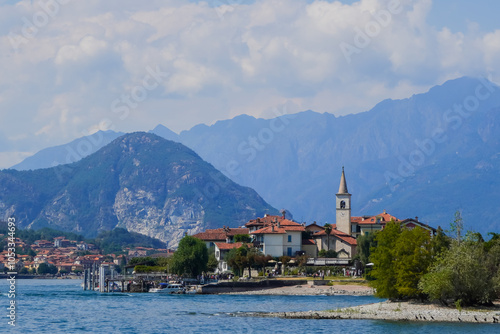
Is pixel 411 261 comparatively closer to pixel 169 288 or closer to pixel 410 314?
pixel 410 314

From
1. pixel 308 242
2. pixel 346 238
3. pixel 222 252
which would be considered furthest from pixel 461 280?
pixel 222 252

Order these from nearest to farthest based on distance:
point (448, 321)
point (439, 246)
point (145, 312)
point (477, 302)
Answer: point (448, 321), point (477, 302), point (439, 246), point (145, 312)

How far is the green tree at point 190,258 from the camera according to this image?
104812mm

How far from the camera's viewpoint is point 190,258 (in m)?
104

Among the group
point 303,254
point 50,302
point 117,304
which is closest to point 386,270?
point 117,304

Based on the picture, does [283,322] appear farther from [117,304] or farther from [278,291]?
[278,291]

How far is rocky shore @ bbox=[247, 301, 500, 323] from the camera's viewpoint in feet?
173

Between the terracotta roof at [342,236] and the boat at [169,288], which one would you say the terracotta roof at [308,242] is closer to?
the terracotta roof at [342,236]

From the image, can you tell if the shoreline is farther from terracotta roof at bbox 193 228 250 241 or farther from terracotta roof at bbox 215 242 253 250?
terracotta roof at bbox 193 228 250 241

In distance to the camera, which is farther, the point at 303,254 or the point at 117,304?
the point at 303,254

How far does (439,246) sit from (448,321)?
10679 mm

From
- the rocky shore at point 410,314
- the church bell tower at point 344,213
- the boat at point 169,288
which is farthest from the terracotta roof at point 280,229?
the rocky shore at point 410,314

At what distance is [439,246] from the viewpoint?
2469 inches

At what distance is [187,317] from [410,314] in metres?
16.2
